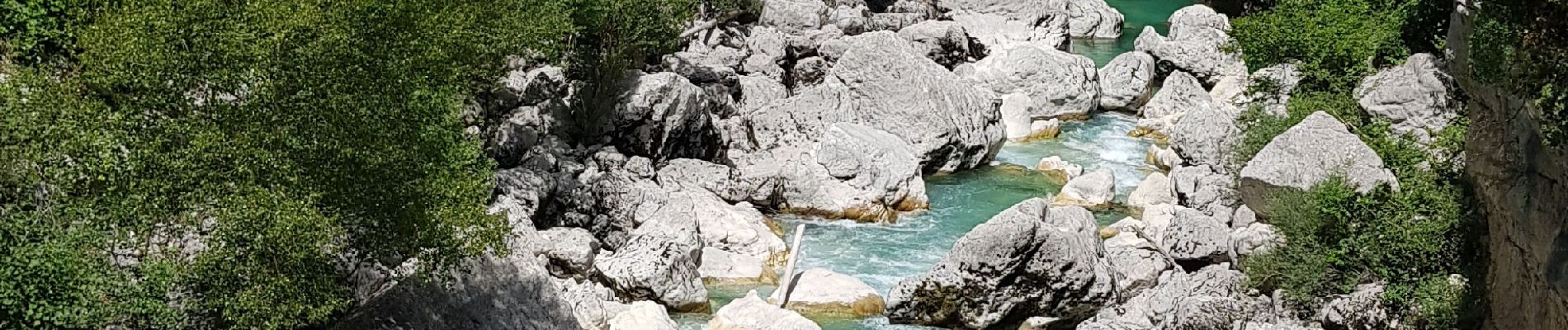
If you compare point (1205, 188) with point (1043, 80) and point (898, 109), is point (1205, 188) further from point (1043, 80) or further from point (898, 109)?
point (1043, 80)

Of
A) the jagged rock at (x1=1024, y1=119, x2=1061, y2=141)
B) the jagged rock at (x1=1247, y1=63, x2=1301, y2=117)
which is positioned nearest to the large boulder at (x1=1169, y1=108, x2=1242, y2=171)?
the jagged rock at (x1=1247, y1=63, x2=1301, y2=117)

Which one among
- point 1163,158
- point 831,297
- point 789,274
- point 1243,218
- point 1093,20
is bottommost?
point 1093,20

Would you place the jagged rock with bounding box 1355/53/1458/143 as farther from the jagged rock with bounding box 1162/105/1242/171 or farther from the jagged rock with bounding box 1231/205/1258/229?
the jagged rock with bounding box 1231/205/1258/229

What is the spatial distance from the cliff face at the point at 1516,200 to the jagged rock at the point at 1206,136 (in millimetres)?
10186

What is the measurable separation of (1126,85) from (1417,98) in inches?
479

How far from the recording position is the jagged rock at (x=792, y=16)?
50.5 m

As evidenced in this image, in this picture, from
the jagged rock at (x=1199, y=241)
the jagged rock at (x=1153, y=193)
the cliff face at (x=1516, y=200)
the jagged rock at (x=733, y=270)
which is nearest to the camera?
the cliff face at (x=1516, y=200)

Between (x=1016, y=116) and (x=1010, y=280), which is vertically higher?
(x=1010, y=280)

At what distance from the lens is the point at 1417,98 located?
111 ft

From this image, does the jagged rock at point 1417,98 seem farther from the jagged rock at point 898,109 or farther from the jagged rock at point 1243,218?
the jagged rock at point 898,109

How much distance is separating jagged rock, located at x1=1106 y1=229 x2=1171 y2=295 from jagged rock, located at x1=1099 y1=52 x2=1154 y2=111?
650 inches

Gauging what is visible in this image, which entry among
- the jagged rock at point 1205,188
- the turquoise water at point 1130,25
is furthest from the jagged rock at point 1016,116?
the turquoise water at point 1130,25

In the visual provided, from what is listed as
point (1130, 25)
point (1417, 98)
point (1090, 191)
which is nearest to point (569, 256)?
point (1090, 191)

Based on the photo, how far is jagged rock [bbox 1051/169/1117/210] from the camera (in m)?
35.4
